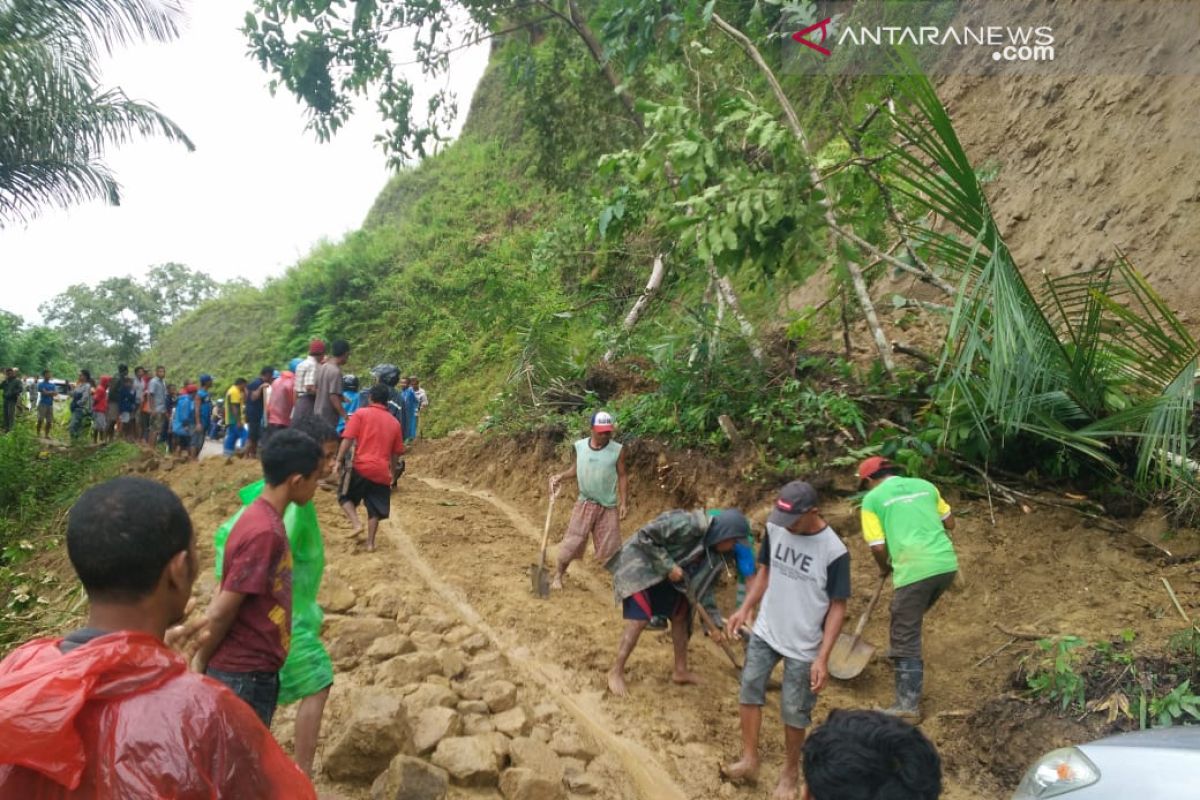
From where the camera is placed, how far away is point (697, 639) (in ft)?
21.4

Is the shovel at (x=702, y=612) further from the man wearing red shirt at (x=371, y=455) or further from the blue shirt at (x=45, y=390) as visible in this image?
the blue shirt at (x=45, y=390)

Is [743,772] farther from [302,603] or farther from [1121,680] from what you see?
[302,603]

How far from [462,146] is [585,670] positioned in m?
26.2

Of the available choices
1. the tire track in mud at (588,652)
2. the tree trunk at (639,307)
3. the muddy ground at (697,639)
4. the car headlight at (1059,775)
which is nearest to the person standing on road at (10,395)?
the muddy ground at (697,639)

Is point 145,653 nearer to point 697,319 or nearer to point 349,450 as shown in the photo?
point 349,450

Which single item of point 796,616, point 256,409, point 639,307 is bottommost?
point 796,616

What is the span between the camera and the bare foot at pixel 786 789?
4.24 metres

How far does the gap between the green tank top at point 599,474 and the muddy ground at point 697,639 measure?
85cm

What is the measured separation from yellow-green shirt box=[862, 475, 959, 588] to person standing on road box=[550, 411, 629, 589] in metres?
2.44

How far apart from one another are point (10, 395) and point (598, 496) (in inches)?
526

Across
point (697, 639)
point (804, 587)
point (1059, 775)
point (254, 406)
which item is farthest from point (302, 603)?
point (254, 406)

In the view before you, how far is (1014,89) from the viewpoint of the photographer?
10.8 metres

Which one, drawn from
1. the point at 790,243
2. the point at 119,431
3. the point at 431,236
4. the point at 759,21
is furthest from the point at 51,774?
the point at 431,236

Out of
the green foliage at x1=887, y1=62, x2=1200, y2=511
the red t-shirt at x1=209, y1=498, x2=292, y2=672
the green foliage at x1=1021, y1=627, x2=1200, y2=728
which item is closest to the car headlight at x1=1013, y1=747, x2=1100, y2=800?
the green foliage at x1=1021, y1=627, x2=1200, y2=728
